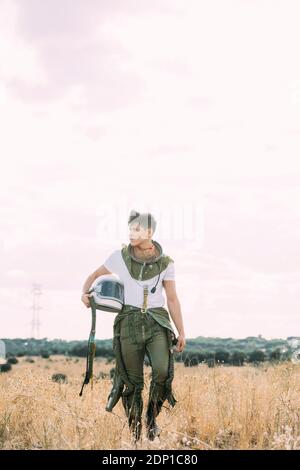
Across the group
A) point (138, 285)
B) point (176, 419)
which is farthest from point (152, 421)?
point (138, 285)

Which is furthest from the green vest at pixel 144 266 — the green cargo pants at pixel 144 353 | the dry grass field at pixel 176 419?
the dry grass field at pixel 176 419

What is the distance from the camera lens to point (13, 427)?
360 inches

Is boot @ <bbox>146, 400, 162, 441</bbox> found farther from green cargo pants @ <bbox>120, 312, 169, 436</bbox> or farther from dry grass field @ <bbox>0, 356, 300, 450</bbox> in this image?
dry grass field @ <bbox>0, 356, 300, 450</bbox>

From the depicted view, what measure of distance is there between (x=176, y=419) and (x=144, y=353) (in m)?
1.09

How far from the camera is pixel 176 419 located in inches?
345

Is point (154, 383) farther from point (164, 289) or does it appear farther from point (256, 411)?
point (256, 411)

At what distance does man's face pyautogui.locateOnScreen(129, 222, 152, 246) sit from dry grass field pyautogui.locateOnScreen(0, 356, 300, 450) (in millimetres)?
1766

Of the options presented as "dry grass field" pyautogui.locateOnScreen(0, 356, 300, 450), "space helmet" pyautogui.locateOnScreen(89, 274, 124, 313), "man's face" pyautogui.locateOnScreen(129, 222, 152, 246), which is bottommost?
"dry grass field" pyautogui.locateOnScreen(0, 356, 300, 450)

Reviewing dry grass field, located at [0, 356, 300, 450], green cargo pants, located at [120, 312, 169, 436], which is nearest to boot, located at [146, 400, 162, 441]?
green cargo pants, located at [120, 312, 169, 436]

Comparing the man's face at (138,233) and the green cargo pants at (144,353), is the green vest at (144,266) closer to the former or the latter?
the man's face at (138,233)

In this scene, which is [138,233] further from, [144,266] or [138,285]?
[138,285]

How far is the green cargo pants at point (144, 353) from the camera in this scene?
25.9 ft

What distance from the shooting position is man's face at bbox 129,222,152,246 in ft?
26.2

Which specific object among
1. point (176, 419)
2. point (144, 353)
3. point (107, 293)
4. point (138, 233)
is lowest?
point (176, 419)
